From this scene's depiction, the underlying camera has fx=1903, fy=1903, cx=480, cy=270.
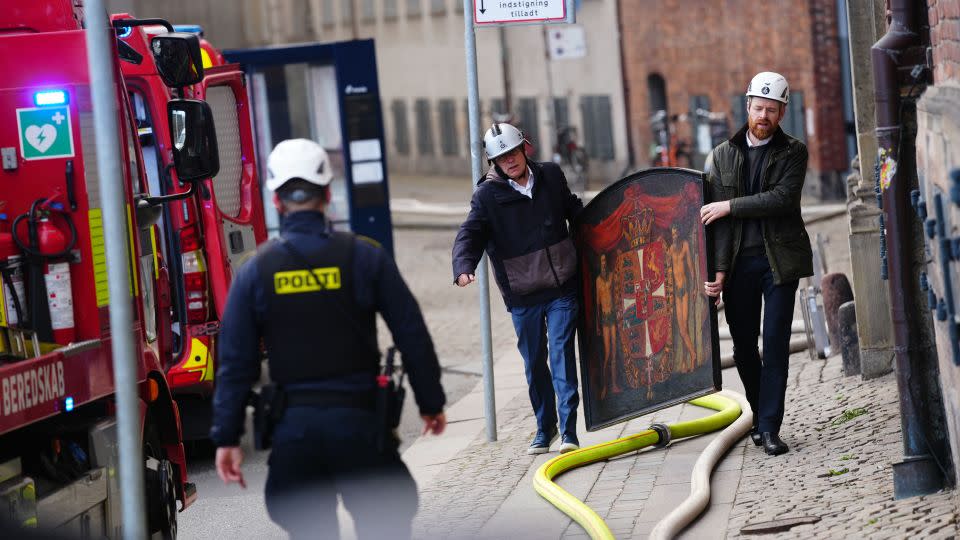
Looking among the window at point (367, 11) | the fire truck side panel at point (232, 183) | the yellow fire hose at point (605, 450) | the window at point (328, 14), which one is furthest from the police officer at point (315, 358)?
the window at point (328, 14)

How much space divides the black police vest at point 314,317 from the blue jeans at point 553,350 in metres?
4.02

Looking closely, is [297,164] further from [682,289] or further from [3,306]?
[682,289]

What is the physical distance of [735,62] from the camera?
3278 cm

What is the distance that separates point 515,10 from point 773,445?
10.1ft

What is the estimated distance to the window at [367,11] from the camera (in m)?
51.3

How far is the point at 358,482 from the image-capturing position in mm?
6074

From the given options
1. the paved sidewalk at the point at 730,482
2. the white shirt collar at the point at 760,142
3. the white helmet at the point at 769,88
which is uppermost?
the white helmet at the point at 769,88

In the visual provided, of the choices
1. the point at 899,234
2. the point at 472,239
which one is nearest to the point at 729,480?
the point at 899,234

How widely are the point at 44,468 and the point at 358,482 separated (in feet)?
6.33

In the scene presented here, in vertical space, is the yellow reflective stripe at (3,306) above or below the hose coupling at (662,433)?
above

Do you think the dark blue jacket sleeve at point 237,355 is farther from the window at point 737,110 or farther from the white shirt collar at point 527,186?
the window at point 737,110

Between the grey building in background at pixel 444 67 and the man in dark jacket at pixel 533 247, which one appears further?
the grey building in background at pixel 444 67

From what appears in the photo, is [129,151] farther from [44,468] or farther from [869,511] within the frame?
[869,511]

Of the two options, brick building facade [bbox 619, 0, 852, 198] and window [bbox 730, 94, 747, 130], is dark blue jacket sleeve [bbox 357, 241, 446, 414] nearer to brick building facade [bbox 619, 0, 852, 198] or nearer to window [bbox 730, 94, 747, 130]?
brick building facade [bbox 619, 0, 852, 198]
